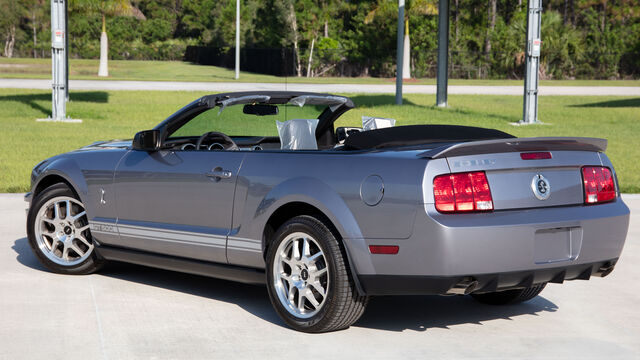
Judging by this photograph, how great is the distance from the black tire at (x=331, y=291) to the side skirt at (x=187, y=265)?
1.51 feet

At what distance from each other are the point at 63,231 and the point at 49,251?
226mm

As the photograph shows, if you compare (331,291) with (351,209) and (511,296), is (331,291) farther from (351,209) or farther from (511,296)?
(511,296)

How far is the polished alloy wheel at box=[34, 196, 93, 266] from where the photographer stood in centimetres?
719

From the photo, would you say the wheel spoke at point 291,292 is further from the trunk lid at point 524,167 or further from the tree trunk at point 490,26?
the tree trunk at point 490,26

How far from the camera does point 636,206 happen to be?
11781 mm

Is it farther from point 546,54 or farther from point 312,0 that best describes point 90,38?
point 546,54

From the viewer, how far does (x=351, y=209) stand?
526 cm

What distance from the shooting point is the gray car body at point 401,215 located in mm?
4988

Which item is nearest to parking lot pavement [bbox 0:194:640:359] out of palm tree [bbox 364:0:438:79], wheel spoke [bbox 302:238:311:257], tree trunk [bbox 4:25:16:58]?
wheel spoke [bbox 302:238:311:257]

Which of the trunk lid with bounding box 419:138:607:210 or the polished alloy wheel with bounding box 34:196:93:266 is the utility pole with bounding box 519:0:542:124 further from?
the trunk lid with bounding box 419:138:607:210

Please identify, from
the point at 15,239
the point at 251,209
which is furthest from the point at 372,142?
the point at 15,239

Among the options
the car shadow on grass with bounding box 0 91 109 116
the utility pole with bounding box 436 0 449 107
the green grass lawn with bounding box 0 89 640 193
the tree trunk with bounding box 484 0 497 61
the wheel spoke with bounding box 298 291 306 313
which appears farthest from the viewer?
the tree trunk with bounding box 484 0 497 61

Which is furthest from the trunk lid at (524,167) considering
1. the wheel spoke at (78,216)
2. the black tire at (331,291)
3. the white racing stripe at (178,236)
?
the wheel spoke at (78,216)

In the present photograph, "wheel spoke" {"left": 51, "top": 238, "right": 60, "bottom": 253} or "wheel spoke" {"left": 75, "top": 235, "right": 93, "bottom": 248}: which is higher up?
"wheel spoke" {"left": 75, "top": 235, "right": 93, "bottom": 248}
